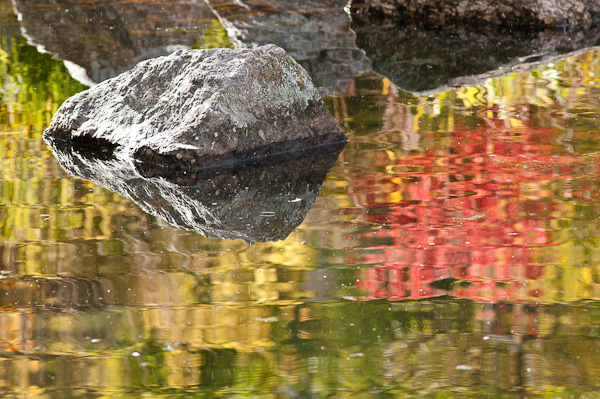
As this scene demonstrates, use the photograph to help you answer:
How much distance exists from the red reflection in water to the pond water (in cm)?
1

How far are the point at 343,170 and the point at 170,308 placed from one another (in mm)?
1794

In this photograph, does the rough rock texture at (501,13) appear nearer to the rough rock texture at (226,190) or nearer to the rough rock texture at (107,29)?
the rough rock texture at (107,29)

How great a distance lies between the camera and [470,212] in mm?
3555

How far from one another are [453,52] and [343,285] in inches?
207

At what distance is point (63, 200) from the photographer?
387 cm

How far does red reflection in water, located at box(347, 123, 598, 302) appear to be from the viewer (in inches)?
115

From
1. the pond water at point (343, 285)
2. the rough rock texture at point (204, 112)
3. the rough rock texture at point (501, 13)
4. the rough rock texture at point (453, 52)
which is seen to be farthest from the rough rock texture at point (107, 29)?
the pond water at point (343, 285)

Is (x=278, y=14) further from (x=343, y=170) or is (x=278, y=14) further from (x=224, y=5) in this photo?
(x=343, y=170)

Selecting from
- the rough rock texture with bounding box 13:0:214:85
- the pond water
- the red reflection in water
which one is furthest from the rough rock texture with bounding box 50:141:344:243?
the rough rock texture with bounding box 13:0:214:85

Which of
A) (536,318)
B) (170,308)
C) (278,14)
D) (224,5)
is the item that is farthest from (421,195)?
(224,5)

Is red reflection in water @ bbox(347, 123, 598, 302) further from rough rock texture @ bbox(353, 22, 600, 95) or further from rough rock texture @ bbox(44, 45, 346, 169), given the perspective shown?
rough rock texture @ bbox(353, 22, 600, 95)

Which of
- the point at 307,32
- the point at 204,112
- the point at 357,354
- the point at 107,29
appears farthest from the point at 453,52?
the point at 357,354

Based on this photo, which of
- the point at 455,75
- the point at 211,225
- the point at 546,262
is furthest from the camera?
the point at 455,75

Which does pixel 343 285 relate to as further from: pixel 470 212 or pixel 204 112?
pixel 204 112
